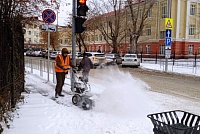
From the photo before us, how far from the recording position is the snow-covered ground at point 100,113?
5.47 meters

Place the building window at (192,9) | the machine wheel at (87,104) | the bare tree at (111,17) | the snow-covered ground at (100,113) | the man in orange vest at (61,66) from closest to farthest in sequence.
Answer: the snow-covered ground at (100,113) < the machine wheel at (87,104) < the man in orange vest at (61,66) < the bare tree at (111,17) < the building window at (192,9)

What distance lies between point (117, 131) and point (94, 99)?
2334mm

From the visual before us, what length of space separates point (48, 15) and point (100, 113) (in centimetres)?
581

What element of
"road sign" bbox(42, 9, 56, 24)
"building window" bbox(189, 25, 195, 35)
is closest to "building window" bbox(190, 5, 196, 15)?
"building window" bbox(189, 25, 195, 35)

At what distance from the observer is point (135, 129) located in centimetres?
555

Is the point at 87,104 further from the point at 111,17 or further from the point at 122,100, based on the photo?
the point at 111,17

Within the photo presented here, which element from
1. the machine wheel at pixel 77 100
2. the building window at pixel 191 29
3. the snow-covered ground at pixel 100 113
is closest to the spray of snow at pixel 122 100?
the snow-covered ground at pixel 100 113

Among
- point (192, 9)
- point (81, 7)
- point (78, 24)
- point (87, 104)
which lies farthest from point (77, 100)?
point (192, 9)

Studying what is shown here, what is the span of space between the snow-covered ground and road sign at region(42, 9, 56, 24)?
145 inches

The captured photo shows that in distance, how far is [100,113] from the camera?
683 centimetres

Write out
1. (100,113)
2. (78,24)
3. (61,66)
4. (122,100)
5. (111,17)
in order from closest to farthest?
(100,113)
(122,100)
(61,66)
(78,24)
(111,17)

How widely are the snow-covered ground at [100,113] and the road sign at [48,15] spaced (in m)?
3.68

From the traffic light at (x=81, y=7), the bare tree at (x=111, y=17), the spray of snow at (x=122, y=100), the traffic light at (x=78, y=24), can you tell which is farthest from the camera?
the bare tree at (x=111, y=17)

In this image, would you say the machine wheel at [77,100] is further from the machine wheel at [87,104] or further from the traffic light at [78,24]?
the traffic light at [78,24]
